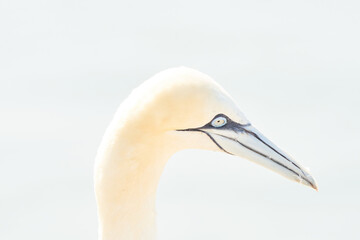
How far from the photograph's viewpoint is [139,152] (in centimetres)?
594

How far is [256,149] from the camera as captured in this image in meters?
6.30

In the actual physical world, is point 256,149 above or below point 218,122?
below

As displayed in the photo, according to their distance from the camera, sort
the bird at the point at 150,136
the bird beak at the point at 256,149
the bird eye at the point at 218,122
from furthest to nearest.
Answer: the bird beak at the point at 256,149, the bird eye at the point at 218,122, the bird at the point at 150,136

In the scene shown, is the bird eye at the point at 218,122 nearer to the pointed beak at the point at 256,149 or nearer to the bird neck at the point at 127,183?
the pointed beak at the point at 256,149

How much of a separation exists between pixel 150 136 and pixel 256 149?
30.2 inches

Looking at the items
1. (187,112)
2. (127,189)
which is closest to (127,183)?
(127,189)

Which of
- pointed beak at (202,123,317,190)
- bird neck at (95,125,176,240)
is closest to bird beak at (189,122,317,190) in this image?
pointed beak at (202,123,317,190)

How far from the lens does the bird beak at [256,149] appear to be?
6.14 metres

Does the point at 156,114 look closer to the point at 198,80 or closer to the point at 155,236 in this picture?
the point at 198,80

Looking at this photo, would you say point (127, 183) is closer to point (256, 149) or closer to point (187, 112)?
point (187, 112)

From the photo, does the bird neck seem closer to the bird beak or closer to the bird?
the bird

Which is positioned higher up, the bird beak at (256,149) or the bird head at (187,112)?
Result: the bird head at (187,112)

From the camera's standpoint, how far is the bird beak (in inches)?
242

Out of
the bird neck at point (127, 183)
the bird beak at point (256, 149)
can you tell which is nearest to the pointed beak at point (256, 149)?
the bird beak at point (256, 149)
